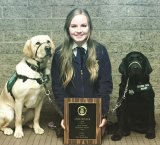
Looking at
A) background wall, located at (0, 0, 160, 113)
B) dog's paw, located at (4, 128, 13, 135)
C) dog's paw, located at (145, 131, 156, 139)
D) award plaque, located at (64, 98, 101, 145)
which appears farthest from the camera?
background wall, located at (0, 0, 160, 113)

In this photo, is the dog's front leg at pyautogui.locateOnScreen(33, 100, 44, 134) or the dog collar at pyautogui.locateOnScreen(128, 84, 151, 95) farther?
the dog's front leg at pyautogui.locateOnScreen(33, 100, 44, 134)

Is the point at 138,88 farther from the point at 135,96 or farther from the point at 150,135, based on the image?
the point at 150,135

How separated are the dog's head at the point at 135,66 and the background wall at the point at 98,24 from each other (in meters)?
0.78

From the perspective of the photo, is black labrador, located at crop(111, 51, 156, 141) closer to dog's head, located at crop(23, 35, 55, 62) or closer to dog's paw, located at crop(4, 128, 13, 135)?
dog's head, located at crop(23, 35, 55, 62)

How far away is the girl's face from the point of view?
3637mm

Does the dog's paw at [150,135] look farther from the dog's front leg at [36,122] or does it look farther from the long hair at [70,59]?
the dog's front leg at [36,122]

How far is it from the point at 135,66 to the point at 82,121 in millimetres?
732

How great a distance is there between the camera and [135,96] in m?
3.73

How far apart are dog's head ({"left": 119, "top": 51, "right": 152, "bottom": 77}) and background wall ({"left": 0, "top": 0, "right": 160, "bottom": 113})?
30.9 inches

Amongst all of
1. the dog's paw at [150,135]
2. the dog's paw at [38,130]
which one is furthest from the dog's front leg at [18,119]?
the dog's paw at [150,135]

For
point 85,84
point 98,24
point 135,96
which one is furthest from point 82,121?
point 98,24

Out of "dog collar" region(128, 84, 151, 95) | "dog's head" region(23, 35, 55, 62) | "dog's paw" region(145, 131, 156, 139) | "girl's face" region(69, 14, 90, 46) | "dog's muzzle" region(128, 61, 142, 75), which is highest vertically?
"girl's face" region(69, 14, 90, 46)

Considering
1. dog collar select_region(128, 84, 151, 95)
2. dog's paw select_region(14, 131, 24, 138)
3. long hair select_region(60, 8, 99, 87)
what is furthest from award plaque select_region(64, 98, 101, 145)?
dog's paw select_region(14, 131, 24, 138)

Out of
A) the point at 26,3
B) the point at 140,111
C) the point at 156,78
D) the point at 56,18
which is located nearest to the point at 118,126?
the point at 140,111
